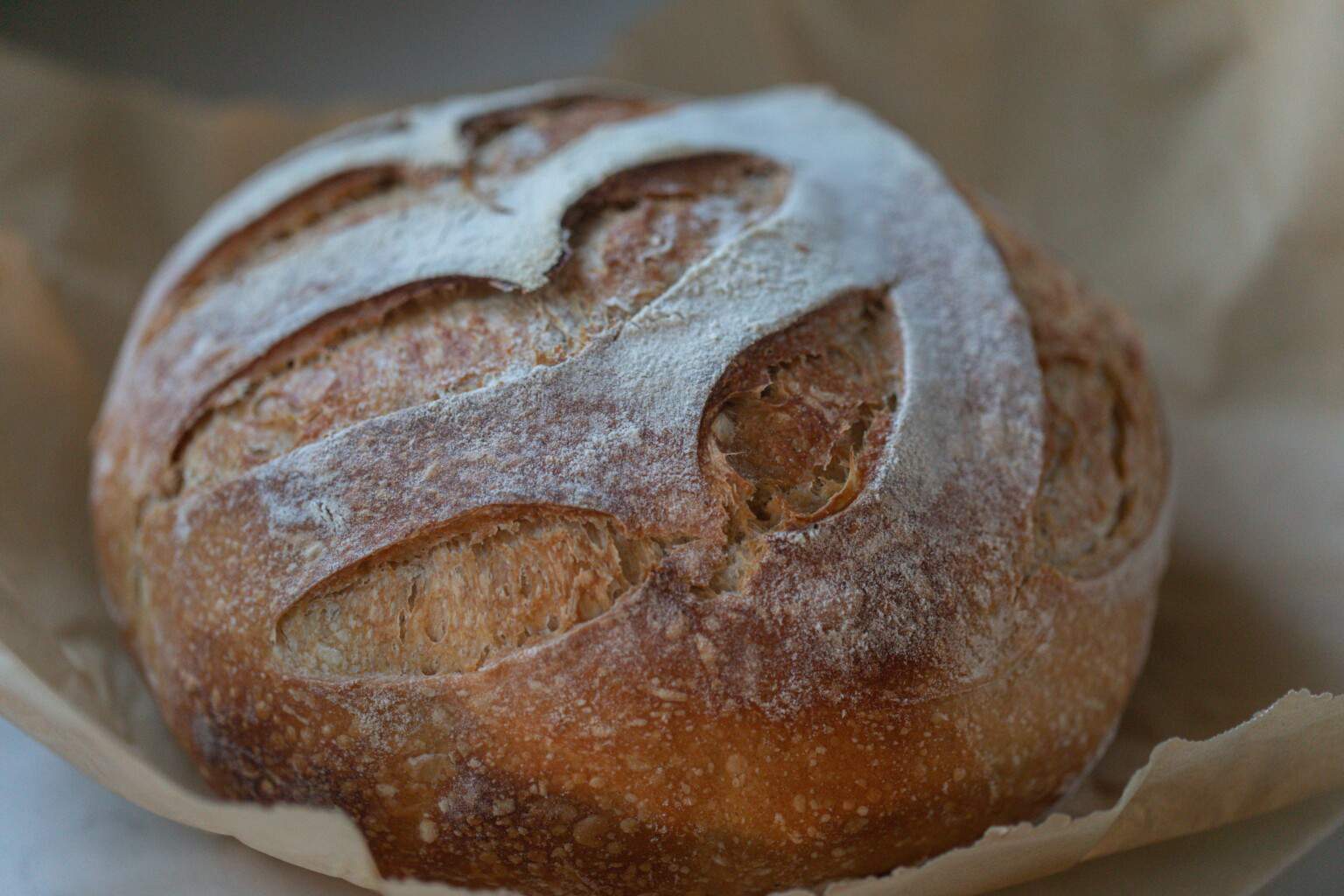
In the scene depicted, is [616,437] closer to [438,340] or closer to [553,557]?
[553,557]

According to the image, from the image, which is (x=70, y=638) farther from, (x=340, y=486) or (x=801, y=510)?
(x=801, y=510)

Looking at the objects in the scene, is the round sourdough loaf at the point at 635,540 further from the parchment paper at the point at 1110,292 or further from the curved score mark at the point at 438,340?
the parchment paper at the point at 1110,292

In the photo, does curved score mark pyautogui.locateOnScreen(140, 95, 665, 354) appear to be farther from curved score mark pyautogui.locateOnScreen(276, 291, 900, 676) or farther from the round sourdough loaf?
curved score mark pyautogui.locateOnScreen(276, 291, 900, 676)

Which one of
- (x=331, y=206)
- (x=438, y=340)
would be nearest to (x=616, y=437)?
(x=438, y=340)

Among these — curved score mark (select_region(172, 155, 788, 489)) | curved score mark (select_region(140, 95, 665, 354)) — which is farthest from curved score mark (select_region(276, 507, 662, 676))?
curved score mark (select_region(140, 95, 665, 354))

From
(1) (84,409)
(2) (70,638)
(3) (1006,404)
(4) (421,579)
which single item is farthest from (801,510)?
(1) (84,409)

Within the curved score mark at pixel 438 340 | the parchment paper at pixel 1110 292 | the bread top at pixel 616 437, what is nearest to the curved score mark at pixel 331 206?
the bread top at pixel 616 437
